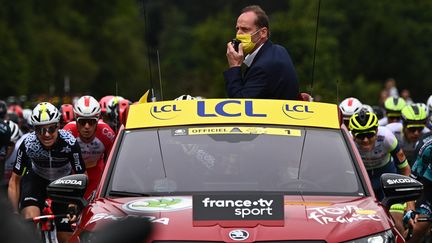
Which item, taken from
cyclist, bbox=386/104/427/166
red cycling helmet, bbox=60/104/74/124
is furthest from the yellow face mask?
red cycling helmet, bbox=60/104/74/124

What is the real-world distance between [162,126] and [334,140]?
1.06 m

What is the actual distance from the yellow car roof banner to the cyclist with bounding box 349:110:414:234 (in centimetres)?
323

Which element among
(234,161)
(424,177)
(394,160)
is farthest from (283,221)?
(394,160)

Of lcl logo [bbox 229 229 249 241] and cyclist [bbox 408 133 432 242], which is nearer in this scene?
lcl logo [bbox 229 229 249 241]

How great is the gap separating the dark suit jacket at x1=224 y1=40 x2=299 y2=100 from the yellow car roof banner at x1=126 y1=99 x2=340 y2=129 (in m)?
0.97

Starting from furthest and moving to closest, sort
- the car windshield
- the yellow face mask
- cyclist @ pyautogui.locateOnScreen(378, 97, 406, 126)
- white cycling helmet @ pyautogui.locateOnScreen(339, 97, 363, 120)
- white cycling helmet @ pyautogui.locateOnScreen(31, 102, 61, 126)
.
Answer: cyclist @ pyautogui.locateOnScreen(378, 97, 406, 126) → white cycling helmet @ pyautogui.locateOnScreen(339, 97, 363, 120) → white cycling helmet @ pyautogui.locateOnScreen(31, 102, 61, 126) → the yellow face mask → the car windshield

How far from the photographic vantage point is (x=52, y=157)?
472 inches

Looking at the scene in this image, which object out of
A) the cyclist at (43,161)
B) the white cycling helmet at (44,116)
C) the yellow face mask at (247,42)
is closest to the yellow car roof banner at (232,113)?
the yellow face mask at (247,42)

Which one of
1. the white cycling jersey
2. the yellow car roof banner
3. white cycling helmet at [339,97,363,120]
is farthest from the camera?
white cycling helmet at [339,97,363,120]

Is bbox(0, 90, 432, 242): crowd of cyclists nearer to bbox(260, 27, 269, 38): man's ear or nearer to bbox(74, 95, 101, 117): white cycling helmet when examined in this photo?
bbox(74, 95, 101, 117): white cycling helmet

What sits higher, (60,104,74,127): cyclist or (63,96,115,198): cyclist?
(63,96,115,198): cyclist

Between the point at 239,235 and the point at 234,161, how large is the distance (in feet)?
3.82

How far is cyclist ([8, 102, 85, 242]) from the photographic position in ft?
38.3

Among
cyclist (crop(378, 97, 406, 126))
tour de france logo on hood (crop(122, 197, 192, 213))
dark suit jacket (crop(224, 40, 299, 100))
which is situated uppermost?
dark suit jacket (crop(224, 40, 299, 100))
